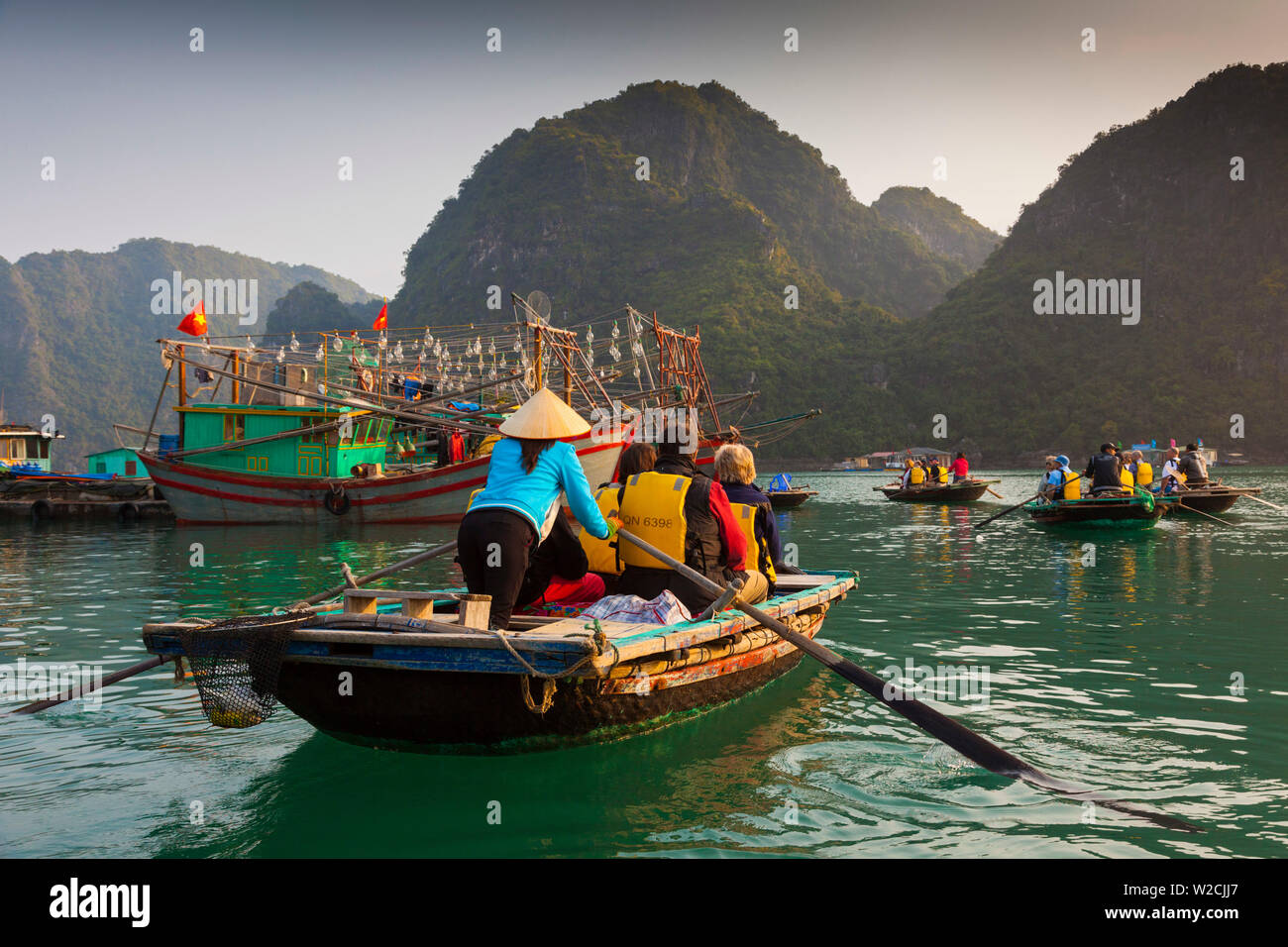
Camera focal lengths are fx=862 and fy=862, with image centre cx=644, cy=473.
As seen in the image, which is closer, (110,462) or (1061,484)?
(1061,484)

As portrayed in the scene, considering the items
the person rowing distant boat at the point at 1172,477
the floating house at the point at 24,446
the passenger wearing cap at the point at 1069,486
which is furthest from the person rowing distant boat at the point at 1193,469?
the floating house at the point at 24,446

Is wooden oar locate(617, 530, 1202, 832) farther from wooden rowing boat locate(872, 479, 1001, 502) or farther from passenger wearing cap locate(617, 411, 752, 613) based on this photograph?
wooden rowing boat locate(872, 479, 1001, 502)

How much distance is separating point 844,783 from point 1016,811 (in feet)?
3.23

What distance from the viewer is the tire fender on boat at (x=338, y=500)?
2792cm

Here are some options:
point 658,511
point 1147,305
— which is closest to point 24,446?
point 658,511

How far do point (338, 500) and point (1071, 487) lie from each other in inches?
858

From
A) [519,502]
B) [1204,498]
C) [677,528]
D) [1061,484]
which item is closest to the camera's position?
[519,502]

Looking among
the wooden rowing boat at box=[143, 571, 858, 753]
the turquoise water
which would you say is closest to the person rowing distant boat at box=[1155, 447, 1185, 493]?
the turquoise water

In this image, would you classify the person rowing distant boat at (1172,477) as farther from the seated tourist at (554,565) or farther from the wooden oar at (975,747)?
the seated tourist at (554,565)

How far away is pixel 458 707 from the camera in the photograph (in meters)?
5.09

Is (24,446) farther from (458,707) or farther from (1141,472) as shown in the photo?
(1141,472)

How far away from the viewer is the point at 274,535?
25.1 metres

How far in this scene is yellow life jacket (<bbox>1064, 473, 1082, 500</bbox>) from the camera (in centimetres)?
2256
